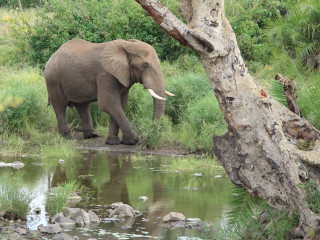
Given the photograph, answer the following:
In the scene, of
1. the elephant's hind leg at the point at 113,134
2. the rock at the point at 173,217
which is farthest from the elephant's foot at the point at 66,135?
the rock at the point at 173,217

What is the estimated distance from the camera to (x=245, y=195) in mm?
6844

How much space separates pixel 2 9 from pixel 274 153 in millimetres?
25154

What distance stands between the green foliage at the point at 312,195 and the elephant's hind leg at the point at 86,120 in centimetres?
894

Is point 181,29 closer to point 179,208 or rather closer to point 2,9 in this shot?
point 179,208

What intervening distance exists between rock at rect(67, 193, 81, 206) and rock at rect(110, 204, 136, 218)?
0.70 metres

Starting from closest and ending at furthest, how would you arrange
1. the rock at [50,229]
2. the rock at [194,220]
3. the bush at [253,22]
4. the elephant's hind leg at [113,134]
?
1. the rock at [50,229]
2. the rock at [194,220]
3. the elephant's hind leg at [113,134]
4. the bush at [253,22]

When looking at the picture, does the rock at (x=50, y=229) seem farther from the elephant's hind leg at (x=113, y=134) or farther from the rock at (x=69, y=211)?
the elephant's hind leg at (x=113, y=134)

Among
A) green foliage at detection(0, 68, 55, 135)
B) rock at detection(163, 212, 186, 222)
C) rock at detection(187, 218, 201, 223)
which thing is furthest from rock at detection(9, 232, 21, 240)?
green foliage at detection(0, 68, 55, 135)

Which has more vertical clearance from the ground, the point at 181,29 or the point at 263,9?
the point at 181,29

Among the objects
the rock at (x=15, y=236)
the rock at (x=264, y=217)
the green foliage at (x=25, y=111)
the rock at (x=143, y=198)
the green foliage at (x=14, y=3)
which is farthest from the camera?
the green foliage at (x=14, y=3)

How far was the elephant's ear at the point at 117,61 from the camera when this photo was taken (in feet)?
43.9

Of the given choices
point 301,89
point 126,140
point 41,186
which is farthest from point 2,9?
point 301,89

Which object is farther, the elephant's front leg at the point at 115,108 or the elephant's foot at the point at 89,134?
the elephant's foot at the point at 89,134

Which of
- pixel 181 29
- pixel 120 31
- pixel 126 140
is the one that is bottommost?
pixel 126 140
